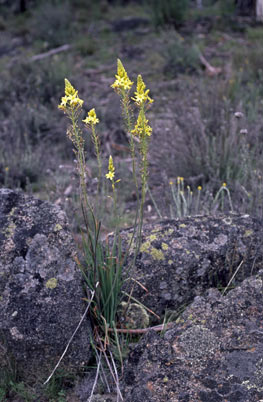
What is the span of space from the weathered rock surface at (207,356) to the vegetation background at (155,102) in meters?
0.92

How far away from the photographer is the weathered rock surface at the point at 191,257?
2.63 metres

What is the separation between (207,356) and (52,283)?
0.81m

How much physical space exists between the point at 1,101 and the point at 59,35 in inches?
153

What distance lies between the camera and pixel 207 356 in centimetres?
196

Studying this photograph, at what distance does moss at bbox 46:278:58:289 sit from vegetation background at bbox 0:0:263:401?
1.92ft

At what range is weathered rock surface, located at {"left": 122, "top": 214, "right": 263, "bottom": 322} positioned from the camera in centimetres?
263

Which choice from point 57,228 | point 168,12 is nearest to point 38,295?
point 57,228

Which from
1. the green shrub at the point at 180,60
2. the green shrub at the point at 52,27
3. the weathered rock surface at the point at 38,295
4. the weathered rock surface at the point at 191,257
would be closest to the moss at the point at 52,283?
the weathered rock surface at the point at 38,295

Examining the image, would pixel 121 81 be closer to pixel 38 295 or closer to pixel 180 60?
pixel 38 295

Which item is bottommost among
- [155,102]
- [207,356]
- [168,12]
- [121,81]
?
[155,102]

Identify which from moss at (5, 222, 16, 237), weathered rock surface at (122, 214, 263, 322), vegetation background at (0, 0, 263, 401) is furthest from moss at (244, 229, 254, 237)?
moss at (5, 222, 16, 237)

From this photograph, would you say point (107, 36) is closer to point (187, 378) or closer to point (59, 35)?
point (59, 35)

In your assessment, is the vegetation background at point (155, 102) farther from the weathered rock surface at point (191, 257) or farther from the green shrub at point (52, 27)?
the weathered rock surface at point (191, 257)

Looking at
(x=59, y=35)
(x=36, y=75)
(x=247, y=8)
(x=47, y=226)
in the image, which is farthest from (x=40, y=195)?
(x=247, y=8)
